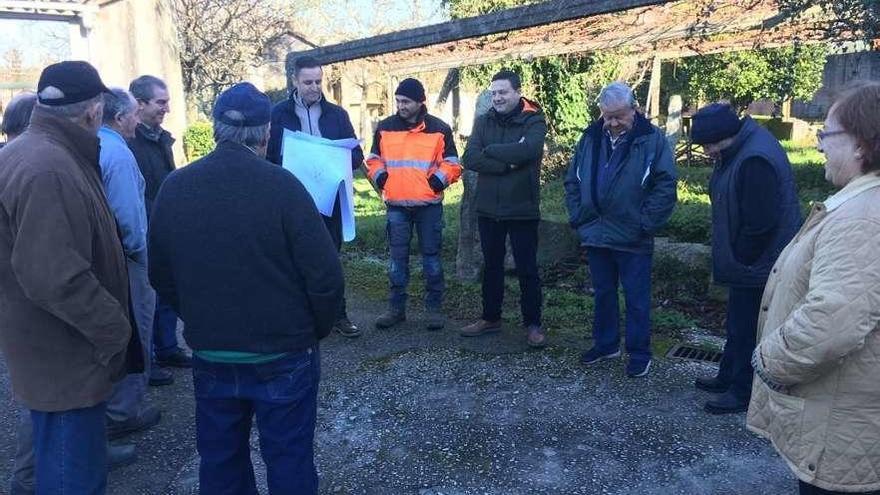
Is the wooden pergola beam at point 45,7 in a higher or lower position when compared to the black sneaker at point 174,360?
higher

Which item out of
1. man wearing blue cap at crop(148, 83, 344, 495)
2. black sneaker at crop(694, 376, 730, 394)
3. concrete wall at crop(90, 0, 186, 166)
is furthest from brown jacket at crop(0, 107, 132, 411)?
concrete wall at crop(90, 0, 186, 166)

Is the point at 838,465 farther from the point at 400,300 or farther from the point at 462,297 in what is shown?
the point at 462,297

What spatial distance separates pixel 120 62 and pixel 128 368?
16.4 metres

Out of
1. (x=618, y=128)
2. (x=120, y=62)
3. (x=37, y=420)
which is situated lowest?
(x=37, y=420)

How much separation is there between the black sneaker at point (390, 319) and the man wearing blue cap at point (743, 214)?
246 centimetres

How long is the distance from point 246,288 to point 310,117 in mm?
2891

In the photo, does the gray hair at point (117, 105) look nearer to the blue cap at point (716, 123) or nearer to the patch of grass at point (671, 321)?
the blue cap at point (716, 123)

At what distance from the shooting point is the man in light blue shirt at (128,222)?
3449 millimetres

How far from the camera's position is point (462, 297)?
20.3ft

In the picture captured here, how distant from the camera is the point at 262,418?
241cm

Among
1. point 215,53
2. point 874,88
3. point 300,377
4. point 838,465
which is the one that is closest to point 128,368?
point 300,377

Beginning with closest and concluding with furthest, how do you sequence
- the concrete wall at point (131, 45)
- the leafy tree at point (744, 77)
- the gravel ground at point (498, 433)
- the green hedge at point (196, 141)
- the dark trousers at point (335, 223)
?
1. the gravel ground at point (498, 433)
2. the dark trousers at point (335, 223)
3. the leafy tree at point (744, 77)
4. the concrete wall at point (131, 45)
5. the green hedge at point (196, 141)

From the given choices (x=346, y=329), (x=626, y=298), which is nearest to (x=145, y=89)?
(x=346, y=329)

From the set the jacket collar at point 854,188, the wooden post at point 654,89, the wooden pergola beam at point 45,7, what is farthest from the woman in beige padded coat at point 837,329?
the wooden pergola beam at point 45,7
